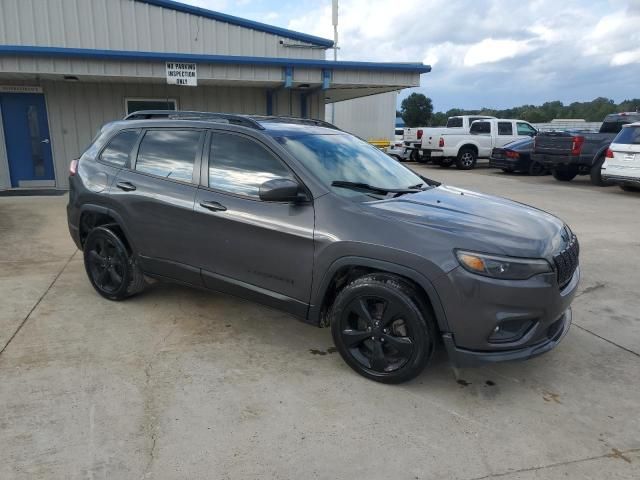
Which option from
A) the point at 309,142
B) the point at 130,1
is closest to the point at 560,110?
the point at 130,1

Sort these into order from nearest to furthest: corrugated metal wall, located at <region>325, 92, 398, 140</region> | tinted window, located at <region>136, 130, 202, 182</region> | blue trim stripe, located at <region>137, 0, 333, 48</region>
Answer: tinted window, located at <region>136, 130, 202, 182</region> → blue trim stripe, located at <region>137, 0, 333, 48</region> → corrugated metal wall, located at <region>325, 92, 398, 140</region>

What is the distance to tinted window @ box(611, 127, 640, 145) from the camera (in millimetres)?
11438

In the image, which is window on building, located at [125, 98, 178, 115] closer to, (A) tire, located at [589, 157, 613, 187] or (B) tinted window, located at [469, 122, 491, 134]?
(A) tire, located at [589, 157, 613, 187]

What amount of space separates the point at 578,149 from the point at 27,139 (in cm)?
1479

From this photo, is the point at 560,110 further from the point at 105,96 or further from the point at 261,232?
the point at 261,232

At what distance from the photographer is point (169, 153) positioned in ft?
13.7

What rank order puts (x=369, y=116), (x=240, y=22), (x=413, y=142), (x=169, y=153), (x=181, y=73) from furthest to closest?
1. (x=369, y=116)
2. (x=413, y=142)
3. (x=240, y=22)
4. (x=181, y=73)
5. (x=169, y=153)

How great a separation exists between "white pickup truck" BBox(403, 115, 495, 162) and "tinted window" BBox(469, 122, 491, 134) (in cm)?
21

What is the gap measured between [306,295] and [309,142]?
4.06ft

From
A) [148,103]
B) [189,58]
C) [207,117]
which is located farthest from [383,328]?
[148,103]

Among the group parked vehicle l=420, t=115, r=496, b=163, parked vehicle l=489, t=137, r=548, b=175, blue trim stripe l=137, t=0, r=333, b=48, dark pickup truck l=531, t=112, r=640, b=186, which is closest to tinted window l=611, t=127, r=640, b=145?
dark pickup truck l=531, t=112, r=640, b=186

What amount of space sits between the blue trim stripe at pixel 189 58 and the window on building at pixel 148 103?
2.07 metres

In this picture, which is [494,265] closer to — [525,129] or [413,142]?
[413,142]

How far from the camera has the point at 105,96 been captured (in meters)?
11.8
